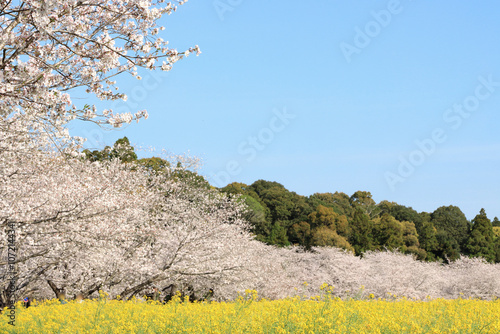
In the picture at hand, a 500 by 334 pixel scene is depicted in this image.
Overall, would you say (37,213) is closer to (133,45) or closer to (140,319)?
(140,319)

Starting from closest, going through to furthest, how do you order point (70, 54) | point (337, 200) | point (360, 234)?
point (70, 54), point (360, 234), point (337, 200)

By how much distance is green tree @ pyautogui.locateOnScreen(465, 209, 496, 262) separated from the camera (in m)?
43.1

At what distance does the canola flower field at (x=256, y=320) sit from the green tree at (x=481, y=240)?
37709mm

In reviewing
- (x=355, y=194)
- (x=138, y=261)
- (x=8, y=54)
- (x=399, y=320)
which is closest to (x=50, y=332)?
(x=8, y=54)

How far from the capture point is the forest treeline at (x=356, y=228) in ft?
133

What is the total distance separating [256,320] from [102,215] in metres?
5.41

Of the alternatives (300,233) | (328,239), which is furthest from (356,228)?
(300,233)

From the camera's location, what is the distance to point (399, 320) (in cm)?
795

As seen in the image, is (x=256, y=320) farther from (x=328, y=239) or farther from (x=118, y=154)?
(x=328, y=239)

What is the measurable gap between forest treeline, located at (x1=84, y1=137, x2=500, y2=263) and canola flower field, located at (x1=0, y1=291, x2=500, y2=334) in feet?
68.8

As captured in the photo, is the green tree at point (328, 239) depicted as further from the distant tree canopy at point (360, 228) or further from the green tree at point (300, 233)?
the green tree at point (300, 233)

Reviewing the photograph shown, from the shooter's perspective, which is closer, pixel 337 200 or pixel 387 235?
pixel 387 235

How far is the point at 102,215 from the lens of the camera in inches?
435

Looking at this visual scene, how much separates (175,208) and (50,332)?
47.1 ft
